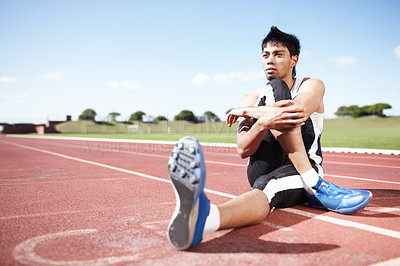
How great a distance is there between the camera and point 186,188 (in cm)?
214

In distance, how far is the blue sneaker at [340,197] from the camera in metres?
2.98

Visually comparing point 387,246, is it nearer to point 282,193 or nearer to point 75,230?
point 282,193

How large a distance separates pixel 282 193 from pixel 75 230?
186cm

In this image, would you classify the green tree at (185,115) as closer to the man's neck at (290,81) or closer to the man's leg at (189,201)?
the man's neck at (290,81)

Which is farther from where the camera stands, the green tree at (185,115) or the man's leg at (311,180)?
the green tree at (185,115)

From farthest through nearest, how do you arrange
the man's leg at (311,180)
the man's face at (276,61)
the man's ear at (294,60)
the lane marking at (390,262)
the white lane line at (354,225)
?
the man's ear at (294,60), the man's face at (276,61), the man's leg at (311,180), the white lane line at (354,225), the lane marking at (390,262)

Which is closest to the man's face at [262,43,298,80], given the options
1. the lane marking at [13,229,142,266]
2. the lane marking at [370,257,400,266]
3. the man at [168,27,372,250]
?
the man at [168,27,372,250]

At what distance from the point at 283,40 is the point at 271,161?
1281 mm

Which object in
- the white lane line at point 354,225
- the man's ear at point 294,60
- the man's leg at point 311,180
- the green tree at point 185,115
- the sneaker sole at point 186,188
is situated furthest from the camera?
the green tree at point 185,115

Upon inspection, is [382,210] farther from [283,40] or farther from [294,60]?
[283,40]

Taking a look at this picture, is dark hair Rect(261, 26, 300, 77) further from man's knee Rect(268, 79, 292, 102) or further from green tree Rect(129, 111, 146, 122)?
green tree Rect(129, 111, 146, 122)

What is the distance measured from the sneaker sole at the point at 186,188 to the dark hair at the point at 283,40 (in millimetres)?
1787

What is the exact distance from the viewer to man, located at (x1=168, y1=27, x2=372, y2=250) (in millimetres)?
2166

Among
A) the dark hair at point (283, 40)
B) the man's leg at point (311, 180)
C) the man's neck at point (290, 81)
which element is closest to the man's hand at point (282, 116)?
the man's leg at point (311, 180)
